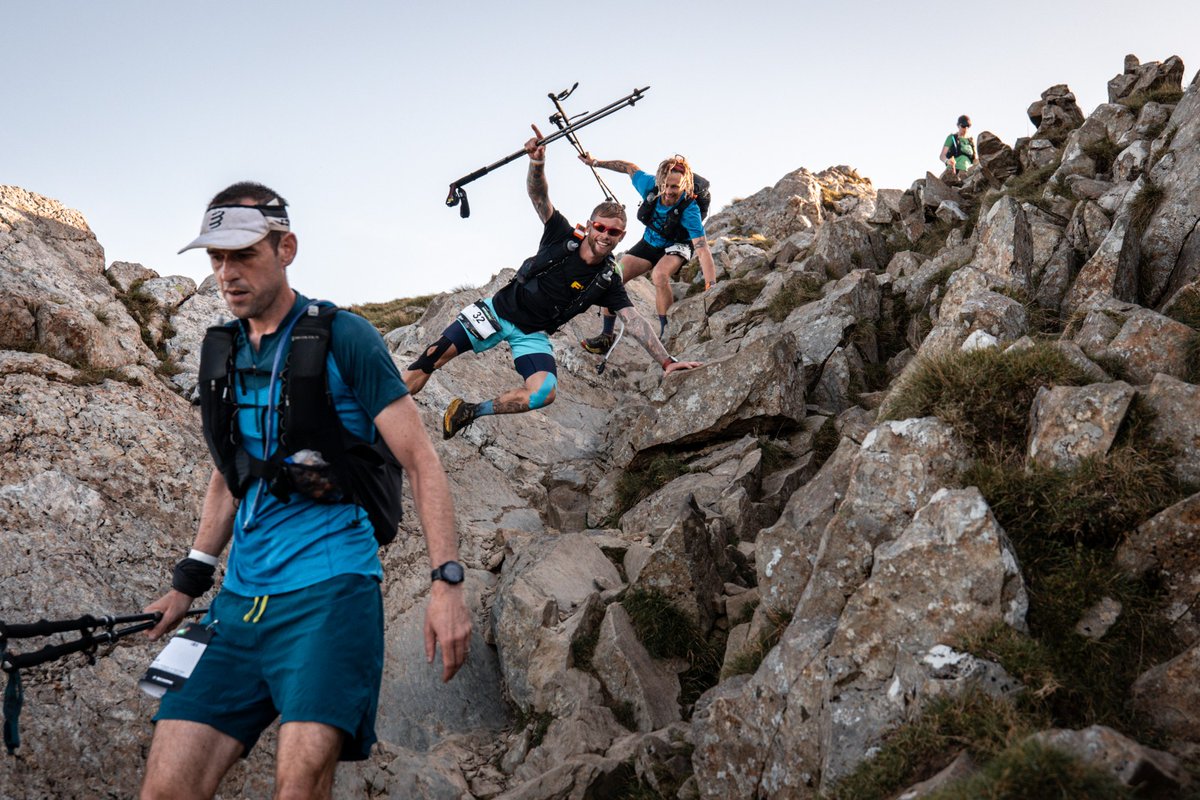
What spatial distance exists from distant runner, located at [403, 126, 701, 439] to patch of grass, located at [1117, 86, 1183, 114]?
1278 cm

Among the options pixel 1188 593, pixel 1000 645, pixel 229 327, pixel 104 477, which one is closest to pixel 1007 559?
pixel 1000 645

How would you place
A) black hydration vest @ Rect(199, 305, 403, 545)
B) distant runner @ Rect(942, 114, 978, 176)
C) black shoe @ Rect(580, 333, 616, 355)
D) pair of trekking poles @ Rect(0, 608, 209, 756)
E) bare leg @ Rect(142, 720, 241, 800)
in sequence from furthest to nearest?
distant runner @ Rect(942, 114, 978, 176) < black shoe @ Rect(580, 333, 616, 355) < pair of trekking poles @ Rect(0, 608, 209, 756) < black hydration vest @ Rect(199, 305, 403, 545) < bare leg @ Rect(142, 720, 241, 800)

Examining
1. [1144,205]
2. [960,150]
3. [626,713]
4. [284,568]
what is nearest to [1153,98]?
[960,150]

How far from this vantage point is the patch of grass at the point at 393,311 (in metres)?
23.0

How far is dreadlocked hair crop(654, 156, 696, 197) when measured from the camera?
49.5ft

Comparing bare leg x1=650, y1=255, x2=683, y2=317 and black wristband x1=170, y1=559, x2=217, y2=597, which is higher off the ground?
bare leg x1=650, y1=255, x2=683, y2=317

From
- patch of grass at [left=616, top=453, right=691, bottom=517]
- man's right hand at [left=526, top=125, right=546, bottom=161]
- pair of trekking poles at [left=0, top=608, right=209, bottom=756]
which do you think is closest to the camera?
pair of trekking poles at [left=0, top=608, right=209, bottom=756]

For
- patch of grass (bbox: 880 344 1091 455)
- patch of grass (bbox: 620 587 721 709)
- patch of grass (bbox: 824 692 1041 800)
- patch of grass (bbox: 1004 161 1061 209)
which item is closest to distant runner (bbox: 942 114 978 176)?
patch of grass (bbox: 1004 161 1061 209)

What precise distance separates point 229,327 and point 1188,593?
638 centimetres

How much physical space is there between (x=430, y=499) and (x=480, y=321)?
806 centimetres

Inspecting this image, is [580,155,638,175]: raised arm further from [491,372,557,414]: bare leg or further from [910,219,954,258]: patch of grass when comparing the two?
[910,219,954,258]: patch of grass

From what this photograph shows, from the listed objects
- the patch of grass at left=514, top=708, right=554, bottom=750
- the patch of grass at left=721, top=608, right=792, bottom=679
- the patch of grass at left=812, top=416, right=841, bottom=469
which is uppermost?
the patch of grass at left=812, top=416, right=841, bottom=469

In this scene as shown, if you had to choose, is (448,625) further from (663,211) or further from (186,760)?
(663,211)

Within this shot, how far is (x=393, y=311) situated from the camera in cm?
2592
